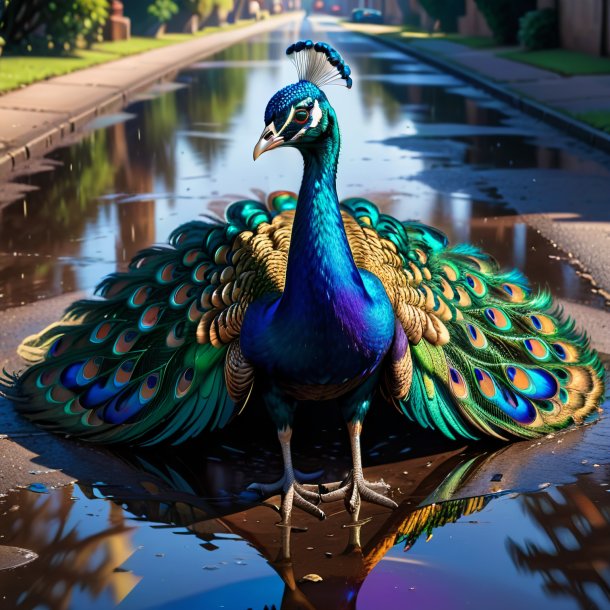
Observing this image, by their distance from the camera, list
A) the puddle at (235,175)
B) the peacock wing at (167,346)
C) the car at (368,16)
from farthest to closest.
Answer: the car at (368,16), the puddle at (235,175), the peacock wing at (167,346)

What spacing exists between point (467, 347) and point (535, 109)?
15266mm

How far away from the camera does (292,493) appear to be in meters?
5.02

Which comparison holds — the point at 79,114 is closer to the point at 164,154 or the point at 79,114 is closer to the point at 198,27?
the point at 164,154

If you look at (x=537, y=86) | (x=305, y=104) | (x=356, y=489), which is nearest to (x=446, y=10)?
(x=537, y=86)

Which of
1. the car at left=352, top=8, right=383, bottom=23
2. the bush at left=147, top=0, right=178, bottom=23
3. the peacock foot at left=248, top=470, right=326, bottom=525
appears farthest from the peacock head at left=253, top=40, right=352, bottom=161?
the car at left=352, top=8, right=383, bottom=23

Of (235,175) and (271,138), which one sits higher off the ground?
(271,138)

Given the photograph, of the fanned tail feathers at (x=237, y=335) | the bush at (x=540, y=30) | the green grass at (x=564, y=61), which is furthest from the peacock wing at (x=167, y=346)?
the bush at (x=540, y=30)

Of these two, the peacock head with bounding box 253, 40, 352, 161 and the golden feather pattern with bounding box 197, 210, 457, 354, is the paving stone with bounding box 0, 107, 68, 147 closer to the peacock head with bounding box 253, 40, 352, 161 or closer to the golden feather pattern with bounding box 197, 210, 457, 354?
the golden feather pattern with bounding box 197, 210, 457, 354

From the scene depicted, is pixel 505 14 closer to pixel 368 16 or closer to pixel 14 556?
pixel 14 556

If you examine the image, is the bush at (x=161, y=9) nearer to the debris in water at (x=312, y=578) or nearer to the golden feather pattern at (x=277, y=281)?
the golden feather pattern at (x=277, y=281)

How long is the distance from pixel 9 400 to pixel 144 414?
3.39 ft

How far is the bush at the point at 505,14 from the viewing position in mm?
37375

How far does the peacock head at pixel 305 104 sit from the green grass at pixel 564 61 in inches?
880

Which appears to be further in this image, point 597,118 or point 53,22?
point 53,22
